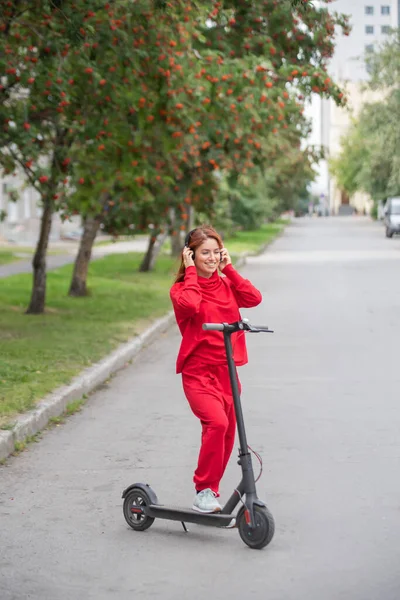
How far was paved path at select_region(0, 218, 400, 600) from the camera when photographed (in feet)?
17.2

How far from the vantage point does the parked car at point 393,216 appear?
61.3 m

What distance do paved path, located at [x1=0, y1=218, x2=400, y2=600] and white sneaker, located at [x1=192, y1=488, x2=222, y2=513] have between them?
0.45 ft

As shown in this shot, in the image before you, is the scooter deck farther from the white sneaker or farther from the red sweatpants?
the red sweatpants

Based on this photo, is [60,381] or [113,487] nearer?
[113,487]

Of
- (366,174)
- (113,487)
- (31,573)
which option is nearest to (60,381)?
(113,487)

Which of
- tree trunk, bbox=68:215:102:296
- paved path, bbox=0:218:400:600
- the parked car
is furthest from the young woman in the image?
the parked car

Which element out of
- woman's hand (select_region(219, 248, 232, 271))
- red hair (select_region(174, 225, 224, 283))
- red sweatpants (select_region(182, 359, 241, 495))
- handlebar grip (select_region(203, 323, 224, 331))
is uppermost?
red hair (select_region(174, 225, 224, 283))

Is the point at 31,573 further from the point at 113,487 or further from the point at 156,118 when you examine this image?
the point at 156,118

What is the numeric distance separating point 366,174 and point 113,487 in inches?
2858

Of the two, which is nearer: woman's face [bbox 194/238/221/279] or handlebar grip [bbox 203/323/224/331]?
handlebar grip [bbox 203/323/224/331]

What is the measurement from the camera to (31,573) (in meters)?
5.38

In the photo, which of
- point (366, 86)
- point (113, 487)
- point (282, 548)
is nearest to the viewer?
point (282, 548)

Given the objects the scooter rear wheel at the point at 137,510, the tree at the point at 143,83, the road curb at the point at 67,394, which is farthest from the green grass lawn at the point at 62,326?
the scooter rear wheel at the point at 137,510

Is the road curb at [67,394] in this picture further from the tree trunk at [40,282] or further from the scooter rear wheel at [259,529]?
the tree trunk at [40,282]
